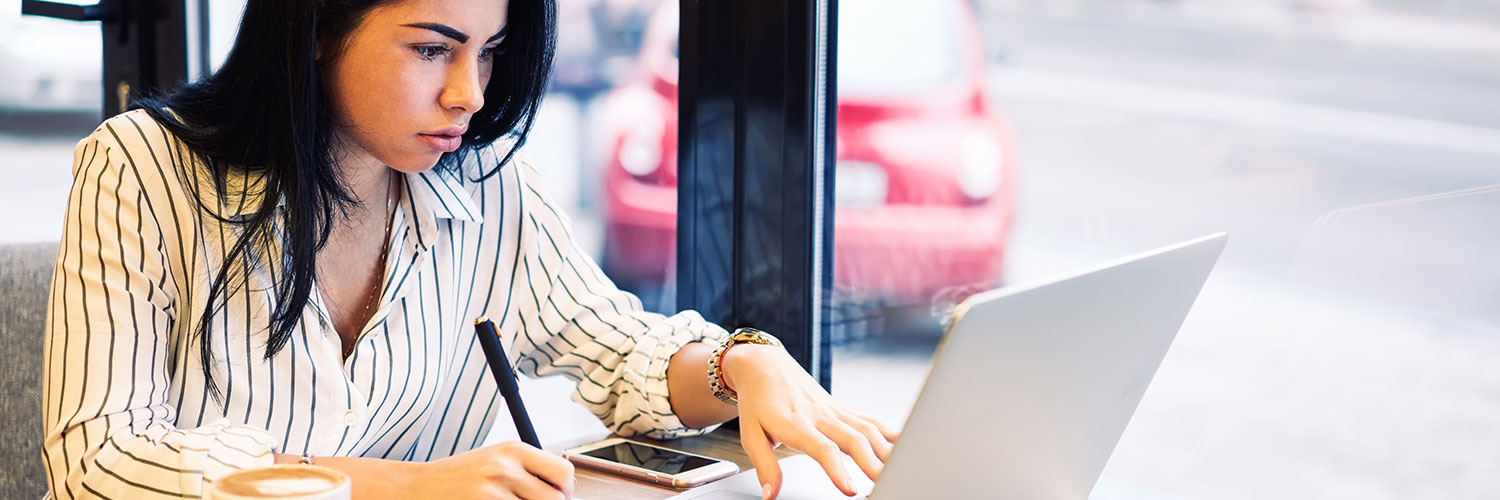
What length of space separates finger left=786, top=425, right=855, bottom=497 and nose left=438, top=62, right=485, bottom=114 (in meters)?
0.40

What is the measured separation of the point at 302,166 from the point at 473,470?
1.11 ft

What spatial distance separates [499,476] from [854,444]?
11.3 inches

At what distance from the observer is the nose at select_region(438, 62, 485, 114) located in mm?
1004

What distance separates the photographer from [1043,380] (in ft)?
2.37

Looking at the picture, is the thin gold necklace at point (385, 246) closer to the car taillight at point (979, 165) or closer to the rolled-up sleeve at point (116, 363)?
the rolled-up sleeve at point (116, 363)

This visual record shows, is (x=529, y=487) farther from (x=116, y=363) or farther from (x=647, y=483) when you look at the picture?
(x=116, y=363)

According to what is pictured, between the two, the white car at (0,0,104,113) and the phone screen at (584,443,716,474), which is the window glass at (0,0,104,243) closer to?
the white car at (0,0,104,113)

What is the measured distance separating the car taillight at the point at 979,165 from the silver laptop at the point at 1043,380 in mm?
426

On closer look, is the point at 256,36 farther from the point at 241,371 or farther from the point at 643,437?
the point at 643,437

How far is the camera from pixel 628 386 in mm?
1200

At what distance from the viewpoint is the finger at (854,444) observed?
93 cm

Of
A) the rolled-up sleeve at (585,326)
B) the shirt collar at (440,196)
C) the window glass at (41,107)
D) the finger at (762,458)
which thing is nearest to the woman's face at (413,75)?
the shirt collar at (440,196)

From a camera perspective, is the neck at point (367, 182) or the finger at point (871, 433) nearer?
the finger at point (871, 433)

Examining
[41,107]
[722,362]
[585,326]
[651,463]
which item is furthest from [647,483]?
[41,107]
